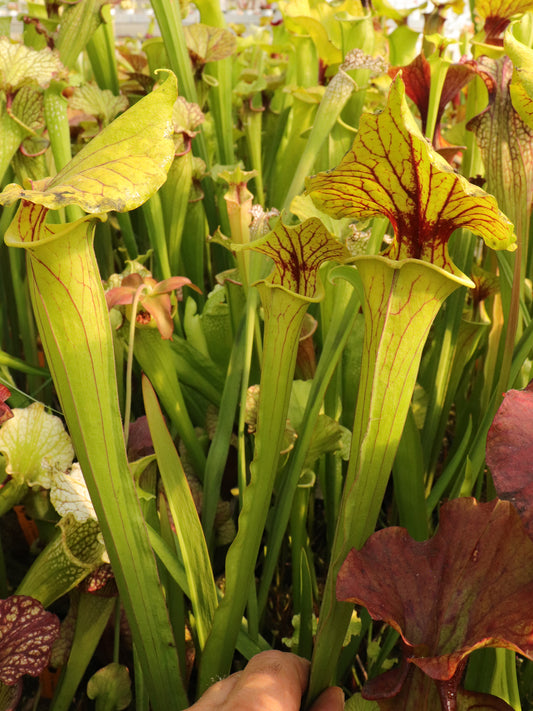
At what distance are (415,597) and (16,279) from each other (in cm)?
76

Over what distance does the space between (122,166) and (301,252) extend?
0.20 m

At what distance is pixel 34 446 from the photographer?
742 millimetres

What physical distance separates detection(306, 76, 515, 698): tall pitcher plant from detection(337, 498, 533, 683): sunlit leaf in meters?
0.03

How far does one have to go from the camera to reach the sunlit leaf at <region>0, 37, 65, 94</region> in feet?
2.59

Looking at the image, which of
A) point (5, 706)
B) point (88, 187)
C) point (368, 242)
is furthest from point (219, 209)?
point (5, 706)

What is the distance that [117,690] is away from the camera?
725mm

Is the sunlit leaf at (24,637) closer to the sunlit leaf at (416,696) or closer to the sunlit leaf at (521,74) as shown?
the sunlit leaf at (416,696)

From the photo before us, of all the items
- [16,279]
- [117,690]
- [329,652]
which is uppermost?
[16,279]

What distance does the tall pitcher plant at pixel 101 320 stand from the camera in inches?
17.2

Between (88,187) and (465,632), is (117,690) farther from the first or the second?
(88,187)

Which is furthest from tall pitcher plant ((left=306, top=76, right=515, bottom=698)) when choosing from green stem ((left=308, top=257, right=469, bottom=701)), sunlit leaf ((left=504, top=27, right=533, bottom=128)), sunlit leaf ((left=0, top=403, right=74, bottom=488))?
sunlit leaf ((left=0, top=403, right=74, bottom=488))

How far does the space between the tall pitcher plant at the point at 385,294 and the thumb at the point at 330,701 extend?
0.01 metres

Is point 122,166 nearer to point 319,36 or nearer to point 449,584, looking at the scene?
point 449,584

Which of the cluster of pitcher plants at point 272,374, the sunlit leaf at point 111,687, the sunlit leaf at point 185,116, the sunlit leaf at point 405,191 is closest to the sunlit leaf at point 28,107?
the cluster of pitcher plants at point 272,374
